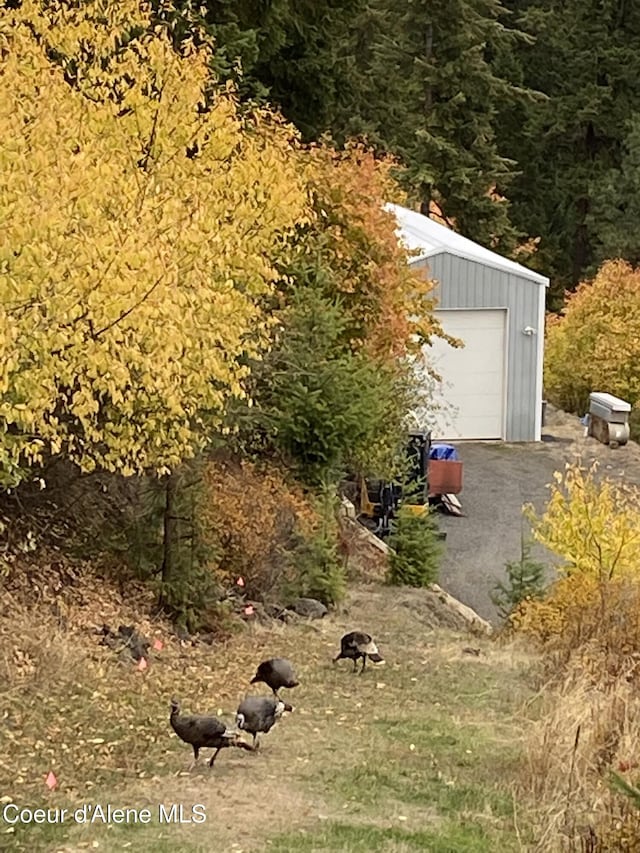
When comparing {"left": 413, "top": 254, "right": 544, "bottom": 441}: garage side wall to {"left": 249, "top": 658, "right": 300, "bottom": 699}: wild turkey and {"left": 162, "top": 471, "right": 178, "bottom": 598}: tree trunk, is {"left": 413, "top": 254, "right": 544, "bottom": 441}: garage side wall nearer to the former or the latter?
{"left": 162, "top": 471, "right": 178, "bottom": 598}: tree trunk

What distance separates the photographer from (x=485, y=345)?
25.4 metres

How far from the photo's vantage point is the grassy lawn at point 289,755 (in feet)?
19.6

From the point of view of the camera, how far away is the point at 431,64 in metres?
36.9

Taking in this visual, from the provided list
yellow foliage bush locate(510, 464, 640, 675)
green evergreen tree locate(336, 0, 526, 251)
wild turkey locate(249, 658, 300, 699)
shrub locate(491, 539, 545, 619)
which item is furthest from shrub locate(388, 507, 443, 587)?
Result: green evergreen tree locate(336, 0, 526, 251)

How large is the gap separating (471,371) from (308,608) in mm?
13946

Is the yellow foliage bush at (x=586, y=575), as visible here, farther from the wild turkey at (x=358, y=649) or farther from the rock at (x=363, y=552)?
the rock at (x=363, y=552)

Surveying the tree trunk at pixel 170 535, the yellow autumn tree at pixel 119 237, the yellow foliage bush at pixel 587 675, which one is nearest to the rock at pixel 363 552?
the yellow foliage bush at pixel 587 675

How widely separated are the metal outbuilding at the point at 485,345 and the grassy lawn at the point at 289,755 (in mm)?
15006

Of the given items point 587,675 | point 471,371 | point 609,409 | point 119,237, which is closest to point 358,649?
point 587,675

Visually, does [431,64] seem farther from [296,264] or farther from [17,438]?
[17,438]

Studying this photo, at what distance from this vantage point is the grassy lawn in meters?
5.98

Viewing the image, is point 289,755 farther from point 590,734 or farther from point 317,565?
point 317,565

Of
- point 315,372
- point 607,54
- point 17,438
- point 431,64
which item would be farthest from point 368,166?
point 607,54

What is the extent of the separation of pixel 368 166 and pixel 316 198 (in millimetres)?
1181
